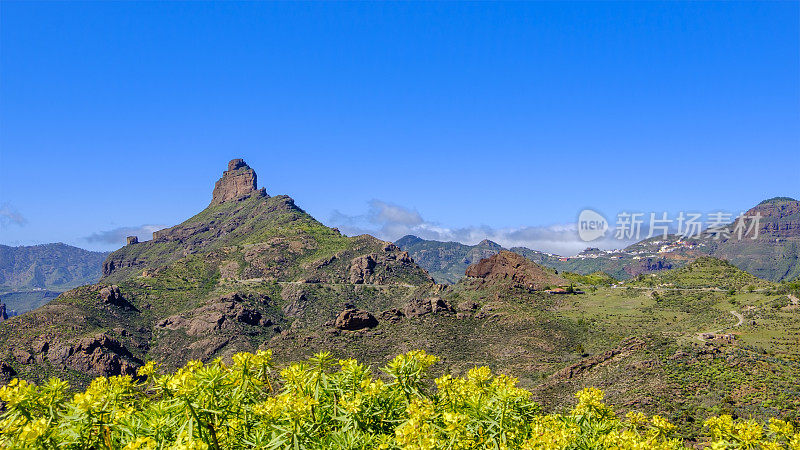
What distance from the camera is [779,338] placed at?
64.8 meters

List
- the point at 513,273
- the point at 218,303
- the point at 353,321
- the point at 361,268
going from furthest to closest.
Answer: the point at 361,268
the point at 513,273
the point at 218,303
the point at 353,321

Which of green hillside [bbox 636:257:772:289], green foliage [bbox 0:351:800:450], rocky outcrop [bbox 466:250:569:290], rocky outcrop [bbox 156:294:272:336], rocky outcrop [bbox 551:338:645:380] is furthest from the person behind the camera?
rocky outcrop [bbox 466:250:569:290]

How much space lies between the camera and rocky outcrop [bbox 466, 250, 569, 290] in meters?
114

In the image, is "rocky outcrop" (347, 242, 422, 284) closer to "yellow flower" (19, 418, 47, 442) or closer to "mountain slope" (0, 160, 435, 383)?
"mountain slope" (0, 160, 435, 383)

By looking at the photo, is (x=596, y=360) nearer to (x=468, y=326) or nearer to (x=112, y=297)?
(x=468, y=326)

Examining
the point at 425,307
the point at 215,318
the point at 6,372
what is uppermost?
the point at 425,307

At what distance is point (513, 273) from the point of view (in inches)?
4643

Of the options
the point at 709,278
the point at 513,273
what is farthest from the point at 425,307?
the point at 709,278

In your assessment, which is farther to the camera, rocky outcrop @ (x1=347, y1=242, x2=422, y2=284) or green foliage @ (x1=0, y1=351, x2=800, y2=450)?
rocky outcrop @ (x1=347, y1=242, x2=422, y2=284)

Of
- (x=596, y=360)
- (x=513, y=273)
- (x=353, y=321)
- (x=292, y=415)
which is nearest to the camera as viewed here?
(x=292, y=415)

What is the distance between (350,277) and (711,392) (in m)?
109

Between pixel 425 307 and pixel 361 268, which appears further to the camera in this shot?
pixel 361 268

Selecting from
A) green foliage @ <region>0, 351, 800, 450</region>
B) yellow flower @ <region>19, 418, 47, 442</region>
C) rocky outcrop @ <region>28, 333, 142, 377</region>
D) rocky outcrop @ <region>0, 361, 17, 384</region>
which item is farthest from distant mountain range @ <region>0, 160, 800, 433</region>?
yellow flower @ <region>19, 418, 47, 442</region>

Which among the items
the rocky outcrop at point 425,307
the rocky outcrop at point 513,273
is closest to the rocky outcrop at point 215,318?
the rocky outcrop at point 425,307
